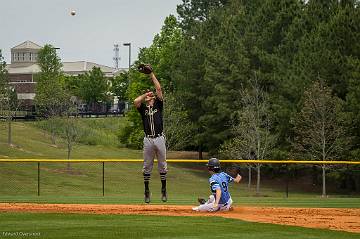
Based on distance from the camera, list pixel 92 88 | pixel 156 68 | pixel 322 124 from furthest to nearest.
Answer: pixel 92 88
pixel 156 68
pixel 322 124

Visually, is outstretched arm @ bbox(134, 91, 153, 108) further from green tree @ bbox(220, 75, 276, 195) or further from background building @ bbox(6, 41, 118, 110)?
background building @ bbox(6, 41, 118, 110)

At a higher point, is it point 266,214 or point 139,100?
point 139,100

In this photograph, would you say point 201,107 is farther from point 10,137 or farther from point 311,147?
point 311,147

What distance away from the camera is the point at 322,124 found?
1895 inches

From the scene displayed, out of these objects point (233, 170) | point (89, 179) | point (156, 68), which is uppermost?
point (156, 68)

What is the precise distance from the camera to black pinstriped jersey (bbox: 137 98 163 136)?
1720 cm

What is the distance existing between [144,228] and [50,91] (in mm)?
63764

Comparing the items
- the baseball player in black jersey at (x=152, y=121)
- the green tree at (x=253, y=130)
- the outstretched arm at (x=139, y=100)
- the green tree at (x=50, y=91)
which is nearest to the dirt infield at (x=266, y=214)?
the baseball player in black jersey at (x=152, y=121)

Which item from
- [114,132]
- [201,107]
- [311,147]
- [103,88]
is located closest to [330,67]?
[311,147]

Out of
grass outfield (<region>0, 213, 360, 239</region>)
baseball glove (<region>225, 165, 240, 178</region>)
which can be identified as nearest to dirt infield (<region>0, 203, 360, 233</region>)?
grass outfield (<region>0, 213, 360, 239</region>)

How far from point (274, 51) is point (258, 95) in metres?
3.83

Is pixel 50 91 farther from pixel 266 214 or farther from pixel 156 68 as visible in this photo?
pixel 266 214

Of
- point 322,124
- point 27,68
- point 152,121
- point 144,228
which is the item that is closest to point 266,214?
point 152,121

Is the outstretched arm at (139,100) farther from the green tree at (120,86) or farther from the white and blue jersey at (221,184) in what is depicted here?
the green tree at (120,86)
